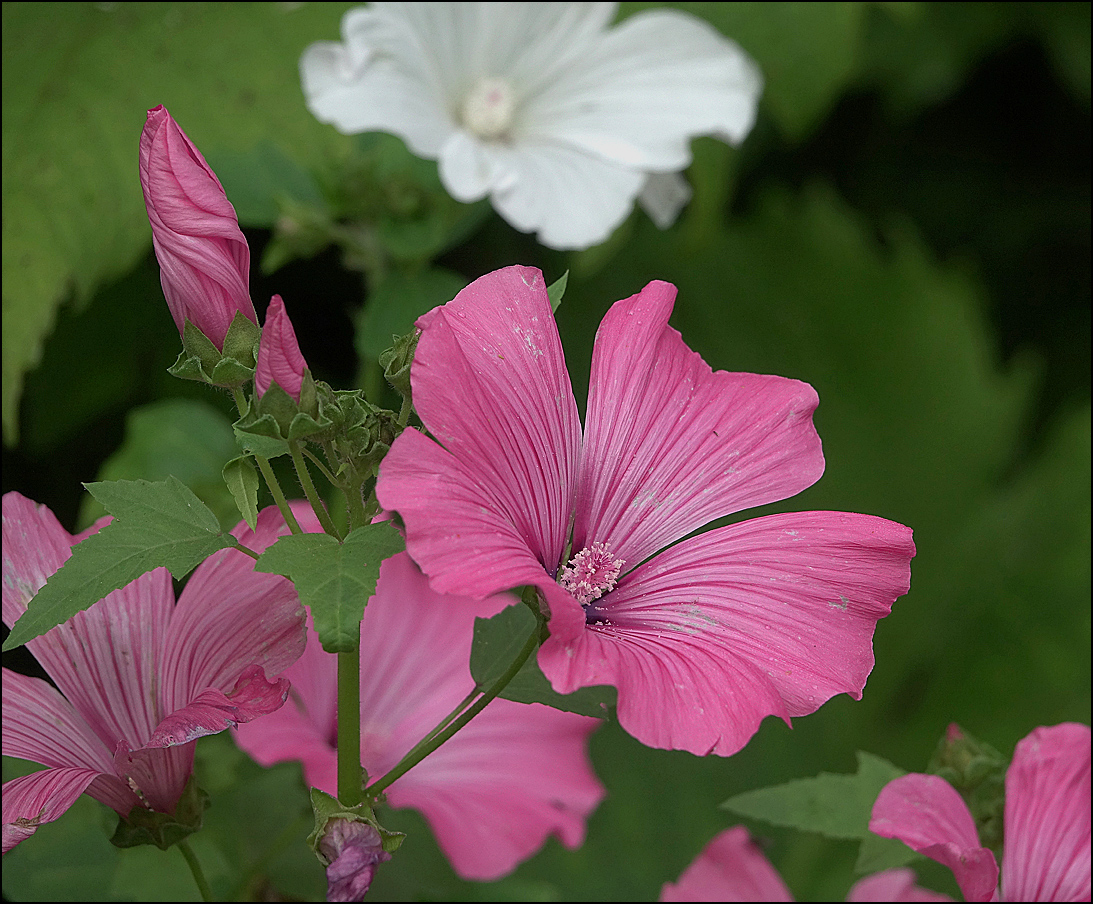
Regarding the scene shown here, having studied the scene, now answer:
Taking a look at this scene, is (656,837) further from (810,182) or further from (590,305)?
(810,182)

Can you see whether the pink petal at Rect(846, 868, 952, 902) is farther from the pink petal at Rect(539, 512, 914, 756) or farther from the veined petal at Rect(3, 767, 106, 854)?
the veined petal at Rect(3, 767, 106, 854)

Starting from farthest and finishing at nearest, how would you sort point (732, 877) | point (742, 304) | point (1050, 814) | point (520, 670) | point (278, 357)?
point (742, 304), point (732, 877), point (1050, 814), point (520, 670), point (278, 357)

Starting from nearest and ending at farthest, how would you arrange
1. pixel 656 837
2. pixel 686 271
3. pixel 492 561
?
pixel 492 561, pixel 656 837, pixel 686 271

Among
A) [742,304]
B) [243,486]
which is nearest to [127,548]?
[243,486]

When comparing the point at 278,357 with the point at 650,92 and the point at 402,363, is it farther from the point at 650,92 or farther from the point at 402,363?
the point at 650,92

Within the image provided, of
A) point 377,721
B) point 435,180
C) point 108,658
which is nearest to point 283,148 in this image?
point 435,180

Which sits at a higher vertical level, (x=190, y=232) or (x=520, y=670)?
(x=190, y=232)

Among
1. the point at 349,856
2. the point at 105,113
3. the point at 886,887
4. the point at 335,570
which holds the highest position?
the point at 105,113
